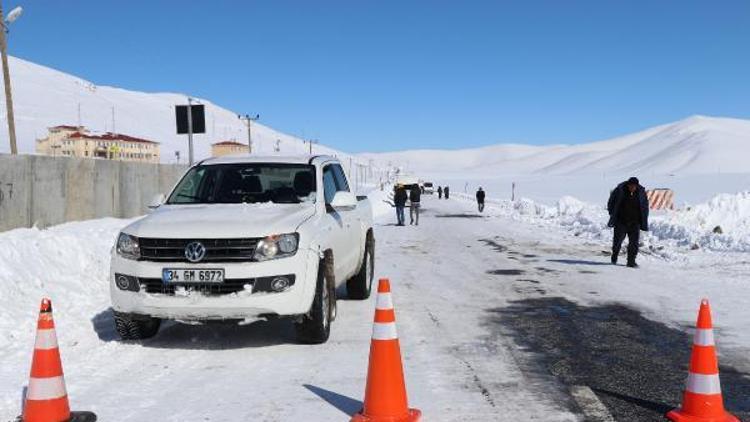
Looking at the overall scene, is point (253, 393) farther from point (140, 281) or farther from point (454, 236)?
point (454, 236)

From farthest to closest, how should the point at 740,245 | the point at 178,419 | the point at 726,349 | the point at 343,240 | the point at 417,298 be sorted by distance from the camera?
the point at 740,245 < the point at 417,298 < the point at 343,240 < the point at 726,349 < the point at 178,419

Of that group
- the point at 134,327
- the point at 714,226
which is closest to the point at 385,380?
the point at 134,327

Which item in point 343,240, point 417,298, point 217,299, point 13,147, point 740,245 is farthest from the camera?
point 13,147

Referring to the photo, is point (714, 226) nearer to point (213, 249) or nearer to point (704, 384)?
point (704, 384)

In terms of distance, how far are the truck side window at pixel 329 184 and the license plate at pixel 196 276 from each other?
189cm

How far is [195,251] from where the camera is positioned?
614cm

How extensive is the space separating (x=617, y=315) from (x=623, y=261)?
6222 mm

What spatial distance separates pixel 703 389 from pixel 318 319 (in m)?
3.46

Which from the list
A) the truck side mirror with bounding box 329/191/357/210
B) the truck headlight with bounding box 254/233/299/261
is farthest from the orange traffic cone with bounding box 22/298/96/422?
the truck side mirror with bounding box 329/191/357/210

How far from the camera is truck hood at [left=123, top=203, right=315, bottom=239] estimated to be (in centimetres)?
618

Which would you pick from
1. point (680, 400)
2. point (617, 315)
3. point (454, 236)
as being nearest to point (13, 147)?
point (454, 236)

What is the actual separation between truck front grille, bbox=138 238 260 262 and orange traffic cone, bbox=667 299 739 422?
3654 millimetres

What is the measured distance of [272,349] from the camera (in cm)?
661

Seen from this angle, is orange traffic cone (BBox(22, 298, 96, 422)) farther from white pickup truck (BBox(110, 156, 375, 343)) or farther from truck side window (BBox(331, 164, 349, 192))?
truck side window (BBox(331, 164, 349, 192))
